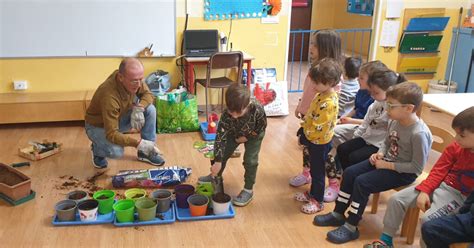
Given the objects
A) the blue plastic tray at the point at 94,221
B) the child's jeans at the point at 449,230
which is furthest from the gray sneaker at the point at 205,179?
the child's jeans at the point at 449,230

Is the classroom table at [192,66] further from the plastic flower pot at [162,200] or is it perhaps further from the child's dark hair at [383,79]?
the child's dark hair at [383,79]

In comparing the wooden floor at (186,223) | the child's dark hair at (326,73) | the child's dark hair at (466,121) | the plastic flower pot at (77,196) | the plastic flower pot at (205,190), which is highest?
the child's dark hair at (326,73)

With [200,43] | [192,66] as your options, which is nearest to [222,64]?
[192,66]

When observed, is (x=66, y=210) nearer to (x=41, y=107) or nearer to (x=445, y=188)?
(x=41, y=107)

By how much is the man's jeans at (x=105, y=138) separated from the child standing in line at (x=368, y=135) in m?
1.35

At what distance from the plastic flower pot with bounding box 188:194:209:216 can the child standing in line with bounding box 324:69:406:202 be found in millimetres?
788

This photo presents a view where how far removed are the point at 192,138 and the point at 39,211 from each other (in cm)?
155

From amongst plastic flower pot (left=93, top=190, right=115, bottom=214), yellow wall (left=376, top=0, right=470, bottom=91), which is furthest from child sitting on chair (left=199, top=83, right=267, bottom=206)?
yellow wall (left=376, top=0, right=470, bottom=91)

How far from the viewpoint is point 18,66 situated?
13.4ft

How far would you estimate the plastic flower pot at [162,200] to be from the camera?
2.46 m

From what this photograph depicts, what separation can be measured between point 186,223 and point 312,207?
77cm

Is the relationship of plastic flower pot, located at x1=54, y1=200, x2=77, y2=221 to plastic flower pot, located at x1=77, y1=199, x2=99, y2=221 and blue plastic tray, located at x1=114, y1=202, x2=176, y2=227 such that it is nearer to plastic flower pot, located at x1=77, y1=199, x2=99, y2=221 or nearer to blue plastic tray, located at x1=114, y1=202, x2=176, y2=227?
plastic flower pot, located at x1=77, y1=199, x2=99, y2=221

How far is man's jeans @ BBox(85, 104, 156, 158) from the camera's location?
299cm

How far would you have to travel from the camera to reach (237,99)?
222 centimetres
